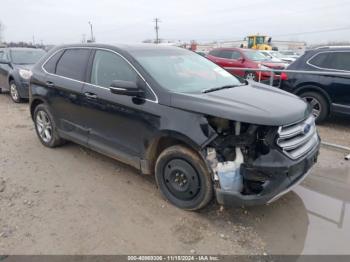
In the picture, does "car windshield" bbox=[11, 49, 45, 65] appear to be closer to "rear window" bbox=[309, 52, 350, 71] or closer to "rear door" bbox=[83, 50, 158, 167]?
"rear door" bbox=[83, 50, 158, 167]

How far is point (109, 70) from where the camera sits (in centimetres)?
400

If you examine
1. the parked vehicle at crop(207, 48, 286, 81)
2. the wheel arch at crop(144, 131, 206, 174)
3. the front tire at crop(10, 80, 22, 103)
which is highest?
the parked vehicle at crop(207, 48, 286, 81)

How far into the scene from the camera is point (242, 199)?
2912mm

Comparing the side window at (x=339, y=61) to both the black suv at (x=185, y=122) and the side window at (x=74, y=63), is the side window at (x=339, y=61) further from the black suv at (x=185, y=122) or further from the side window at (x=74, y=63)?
the side window at (x=74, y=63)

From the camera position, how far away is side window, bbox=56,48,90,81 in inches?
171

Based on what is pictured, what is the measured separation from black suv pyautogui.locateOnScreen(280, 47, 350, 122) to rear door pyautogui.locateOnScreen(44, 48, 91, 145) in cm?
476

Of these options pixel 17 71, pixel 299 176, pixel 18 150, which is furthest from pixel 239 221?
pixel 17 71

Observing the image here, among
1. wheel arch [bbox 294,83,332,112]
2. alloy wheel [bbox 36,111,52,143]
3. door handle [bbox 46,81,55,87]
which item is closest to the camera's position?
door handle [bbox 46,81,55,87]

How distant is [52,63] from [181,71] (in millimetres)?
2354

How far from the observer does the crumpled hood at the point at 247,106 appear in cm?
284

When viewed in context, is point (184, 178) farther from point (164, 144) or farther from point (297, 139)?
point (297, 139)

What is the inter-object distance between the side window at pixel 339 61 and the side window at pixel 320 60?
0.09 m

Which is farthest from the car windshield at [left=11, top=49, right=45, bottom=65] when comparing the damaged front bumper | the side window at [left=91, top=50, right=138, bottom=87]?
the damaged front bumper

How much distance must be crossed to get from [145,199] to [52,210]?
3.49 ft
